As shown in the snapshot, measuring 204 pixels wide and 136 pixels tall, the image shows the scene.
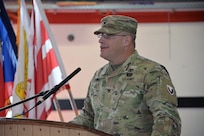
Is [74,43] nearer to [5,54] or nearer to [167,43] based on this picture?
[167,43]

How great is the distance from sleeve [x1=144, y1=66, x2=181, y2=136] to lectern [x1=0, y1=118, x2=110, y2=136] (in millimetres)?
315

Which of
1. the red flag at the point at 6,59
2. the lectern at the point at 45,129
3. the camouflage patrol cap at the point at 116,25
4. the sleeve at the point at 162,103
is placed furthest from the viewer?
the red flag at the point at 6,59

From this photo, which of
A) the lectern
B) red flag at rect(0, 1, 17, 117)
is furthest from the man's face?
red flag at rect(0, 1, 17, 117)

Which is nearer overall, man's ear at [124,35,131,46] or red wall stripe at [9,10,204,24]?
man's ear at [124,35,131,46]

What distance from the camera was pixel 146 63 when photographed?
2.50 metres

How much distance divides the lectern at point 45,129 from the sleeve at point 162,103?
1.03 ft

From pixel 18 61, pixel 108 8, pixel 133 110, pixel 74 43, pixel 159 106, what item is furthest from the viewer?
pixel 74 43

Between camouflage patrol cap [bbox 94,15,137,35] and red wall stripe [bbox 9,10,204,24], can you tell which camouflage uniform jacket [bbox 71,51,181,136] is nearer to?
camouflage patrol cap [bbox 94,15,137,35]

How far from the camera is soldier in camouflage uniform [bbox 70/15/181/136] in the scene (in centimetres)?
224

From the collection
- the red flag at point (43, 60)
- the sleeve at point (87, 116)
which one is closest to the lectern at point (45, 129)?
the sleeve at point (87, 116)

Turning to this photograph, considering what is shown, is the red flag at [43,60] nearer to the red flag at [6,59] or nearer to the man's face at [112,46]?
the red flag at [6,59]

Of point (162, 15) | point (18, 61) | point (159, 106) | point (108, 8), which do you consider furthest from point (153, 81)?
point (162, 15)

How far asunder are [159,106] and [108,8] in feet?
16.0

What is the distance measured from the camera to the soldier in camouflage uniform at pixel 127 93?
7.35 ft
